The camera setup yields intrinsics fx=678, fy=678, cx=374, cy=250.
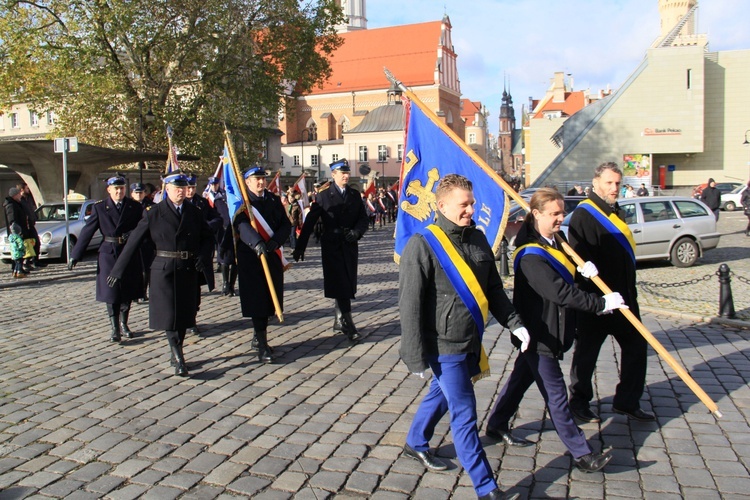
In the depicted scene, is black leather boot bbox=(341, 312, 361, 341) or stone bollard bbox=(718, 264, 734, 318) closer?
black leather boot bbox=(341, 312, 361, 341)

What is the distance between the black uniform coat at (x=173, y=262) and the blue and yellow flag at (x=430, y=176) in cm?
→ 221

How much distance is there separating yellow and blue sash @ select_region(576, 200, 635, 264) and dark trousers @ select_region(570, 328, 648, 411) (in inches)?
24.3

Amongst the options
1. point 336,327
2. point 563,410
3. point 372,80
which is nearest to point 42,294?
point 336,327

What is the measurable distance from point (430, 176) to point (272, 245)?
2198 millimetres

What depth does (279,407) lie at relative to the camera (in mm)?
5637

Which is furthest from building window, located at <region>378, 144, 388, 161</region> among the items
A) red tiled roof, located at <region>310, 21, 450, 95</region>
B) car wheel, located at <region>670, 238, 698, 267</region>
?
car wheel, located at <region>670, 238, 698, 267</region>

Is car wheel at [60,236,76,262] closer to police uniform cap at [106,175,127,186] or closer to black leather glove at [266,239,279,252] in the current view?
police uniform cap at [106,175,127,186]

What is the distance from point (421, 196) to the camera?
5871 millimetres

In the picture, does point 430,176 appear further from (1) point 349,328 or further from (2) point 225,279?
(2) point 225,279

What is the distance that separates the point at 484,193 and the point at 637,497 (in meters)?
2.60

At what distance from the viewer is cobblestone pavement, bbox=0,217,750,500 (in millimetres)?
4184

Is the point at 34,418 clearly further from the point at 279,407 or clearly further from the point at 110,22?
the point at 110,22

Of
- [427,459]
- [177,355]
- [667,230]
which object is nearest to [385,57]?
[667,230]

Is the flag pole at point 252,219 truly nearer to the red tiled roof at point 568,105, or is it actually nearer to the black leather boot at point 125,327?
the black leather boot at point 125,327
